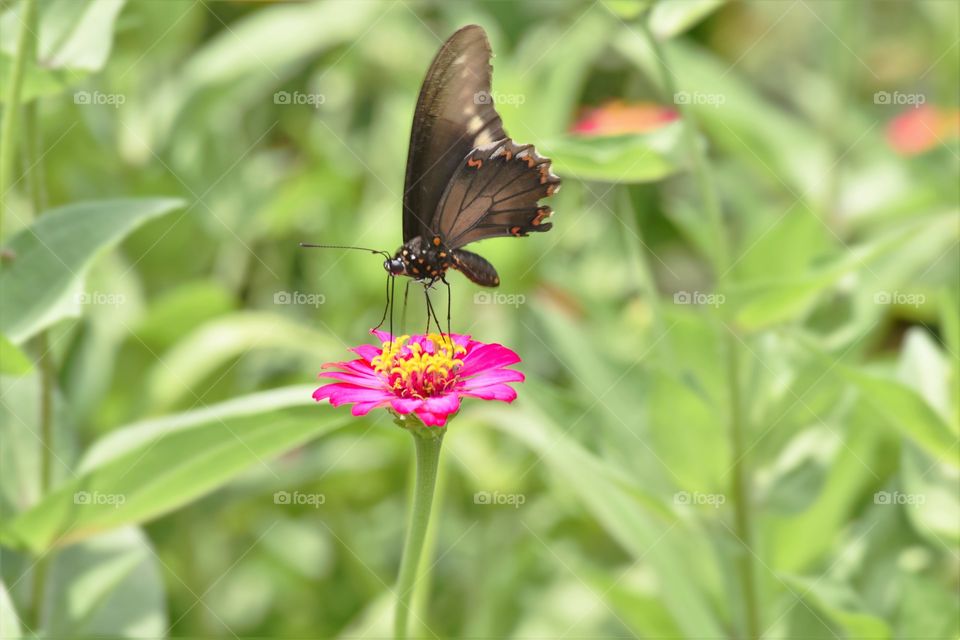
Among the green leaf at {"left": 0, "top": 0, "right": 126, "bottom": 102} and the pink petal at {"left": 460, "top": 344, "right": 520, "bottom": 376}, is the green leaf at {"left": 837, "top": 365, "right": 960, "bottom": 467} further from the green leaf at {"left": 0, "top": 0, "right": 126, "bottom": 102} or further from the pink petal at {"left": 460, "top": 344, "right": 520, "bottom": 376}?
the green leaf at {"left": 0, "top": 0, "right": 126, "bottom": 102}

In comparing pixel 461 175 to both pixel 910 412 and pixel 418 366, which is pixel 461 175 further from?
pixel 910 412

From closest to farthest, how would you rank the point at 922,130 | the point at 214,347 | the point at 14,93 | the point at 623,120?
the point at 14,93, the point at 214,347, the point at 623,120, the point at 922,130

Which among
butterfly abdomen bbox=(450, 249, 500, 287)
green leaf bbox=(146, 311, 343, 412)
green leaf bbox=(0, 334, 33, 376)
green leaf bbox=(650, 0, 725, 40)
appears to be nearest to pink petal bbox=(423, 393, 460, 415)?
butterfly abdomen bbox=(450, 249, 500, 287)

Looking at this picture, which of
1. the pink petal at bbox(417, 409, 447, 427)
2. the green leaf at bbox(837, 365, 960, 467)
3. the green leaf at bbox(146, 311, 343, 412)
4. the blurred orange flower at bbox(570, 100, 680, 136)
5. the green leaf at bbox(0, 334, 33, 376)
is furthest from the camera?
the blurred orange flower at bbox(570, 100, 680, 136)

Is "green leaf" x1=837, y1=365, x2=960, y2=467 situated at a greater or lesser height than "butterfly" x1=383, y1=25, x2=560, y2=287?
lesser

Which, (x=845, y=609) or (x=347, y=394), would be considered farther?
(x=845, y=609)

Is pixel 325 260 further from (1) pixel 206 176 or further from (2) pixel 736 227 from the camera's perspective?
(2) pixel 736 227

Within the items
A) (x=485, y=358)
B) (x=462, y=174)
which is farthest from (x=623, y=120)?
(x=485, y=358)

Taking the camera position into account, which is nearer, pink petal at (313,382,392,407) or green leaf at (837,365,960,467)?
pink petal at (313,382,392,407)
